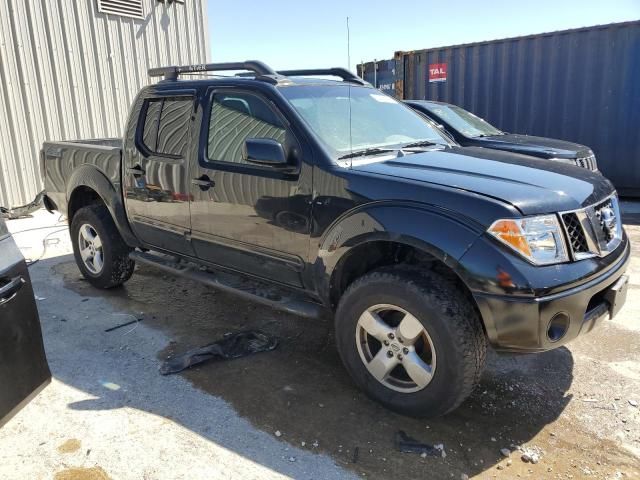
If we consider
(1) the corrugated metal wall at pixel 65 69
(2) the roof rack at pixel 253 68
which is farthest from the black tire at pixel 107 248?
(1) the corrugated metal wall at pixel 65 69

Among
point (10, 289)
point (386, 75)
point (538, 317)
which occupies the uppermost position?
point (386, 75)

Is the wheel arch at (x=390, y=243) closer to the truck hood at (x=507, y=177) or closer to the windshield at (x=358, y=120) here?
the truck hood at (x=507, y=177)

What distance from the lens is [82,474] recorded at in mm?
2488

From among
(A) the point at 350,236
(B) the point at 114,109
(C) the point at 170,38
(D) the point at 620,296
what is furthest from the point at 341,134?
(C) the point at 170,38

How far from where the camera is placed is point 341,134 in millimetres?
3346

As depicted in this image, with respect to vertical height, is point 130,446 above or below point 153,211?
below

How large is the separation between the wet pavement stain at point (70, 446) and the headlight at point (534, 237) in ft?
7.75

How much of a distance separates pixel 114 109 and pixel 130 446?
848cm

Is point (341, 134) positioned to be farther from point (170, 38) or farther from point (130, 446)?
point (170, 38)

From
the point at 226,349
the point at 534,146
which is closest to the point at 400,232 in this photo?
the point at 226,349

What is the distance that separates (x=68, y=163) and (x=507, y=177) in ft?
13.5

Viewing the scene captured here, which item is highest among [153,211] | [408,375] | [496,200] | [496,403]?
[496,200]

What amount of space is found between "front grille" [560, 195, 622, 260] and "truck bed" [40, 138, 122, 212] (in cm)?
357

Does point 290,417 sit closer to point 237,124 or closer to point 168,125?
point 237,124
